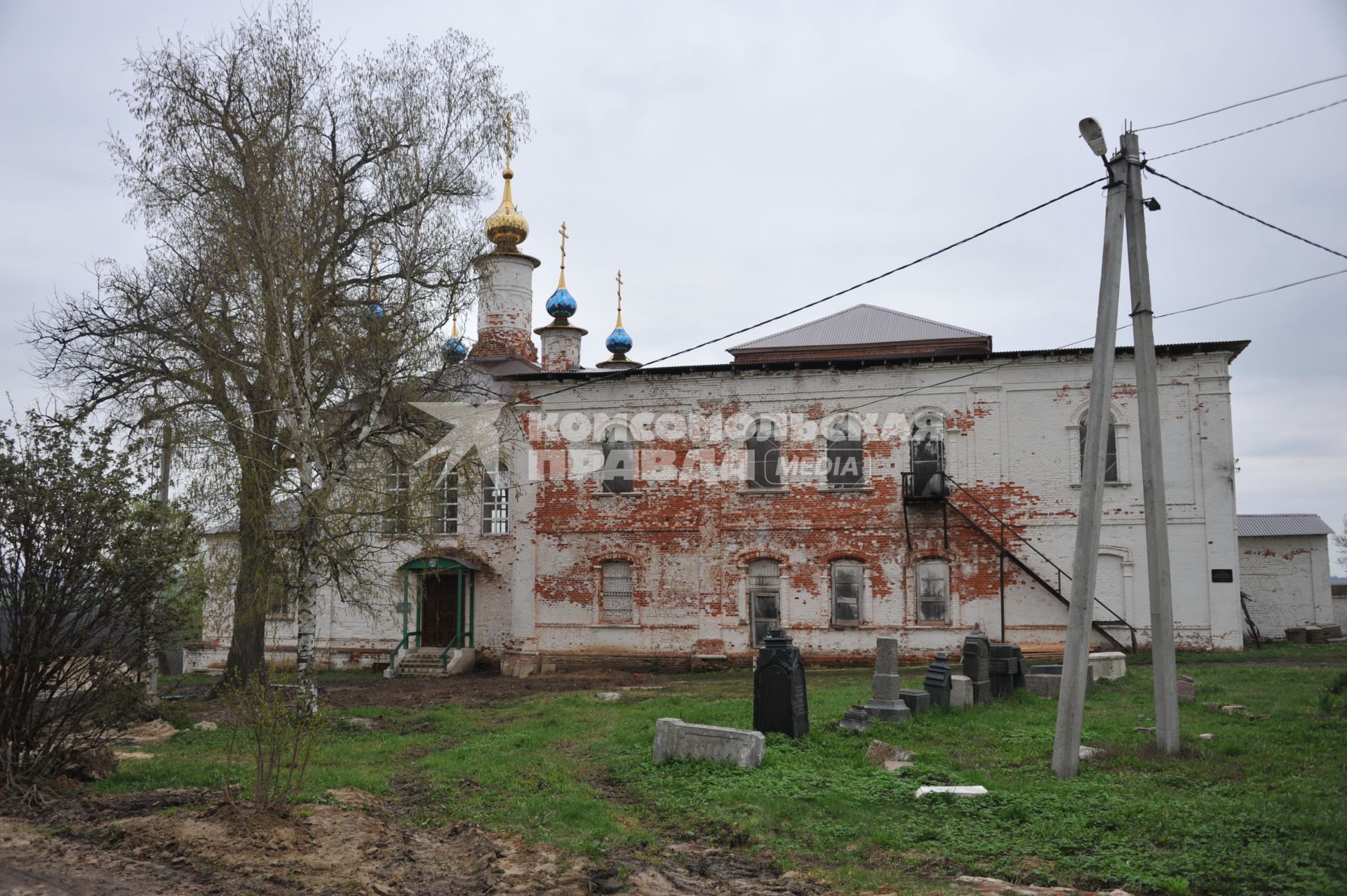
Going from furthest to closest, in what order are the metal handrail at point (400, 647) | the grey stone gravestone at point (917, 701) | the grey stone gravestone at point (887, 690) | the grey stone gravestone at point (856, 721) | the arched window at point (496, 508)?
the arched window at point (496, 508) → the metal handrail at point (400, 647) → the grey stone gravestone at point (917, 701) → the grey stone gravestone at point (887, 690) → the grey stone gravestone at point (856, 721)

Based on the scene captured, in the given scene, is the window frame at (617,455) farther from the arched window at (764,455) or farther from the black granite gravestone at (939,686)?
the black granite gravestone at (939,686)

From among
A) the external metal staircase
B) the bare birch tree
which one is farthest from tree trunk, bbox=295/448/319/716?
the external metal staircase

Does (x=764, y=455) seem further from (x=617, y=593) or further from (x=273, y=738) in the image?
(x=273, y=738)

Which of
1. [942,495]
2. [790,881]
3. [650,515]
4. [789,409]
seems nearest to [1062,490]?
[942,495]

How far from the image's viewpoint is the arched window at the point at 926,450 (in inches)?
851

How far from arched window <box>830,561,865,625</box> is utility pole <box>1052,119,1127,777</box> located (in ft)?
42.8

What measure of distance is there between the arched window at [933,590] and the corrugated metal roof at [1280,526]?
445 inches

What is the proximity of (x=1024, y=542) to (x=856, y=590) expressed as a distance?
368 centimetres

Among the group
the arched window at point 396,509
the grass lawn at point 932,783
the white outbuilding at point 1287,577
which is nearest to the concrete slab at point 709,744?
the grass lawn at point 932,783

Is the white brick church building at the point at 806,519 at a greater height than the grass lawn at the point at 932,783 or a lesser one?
greater

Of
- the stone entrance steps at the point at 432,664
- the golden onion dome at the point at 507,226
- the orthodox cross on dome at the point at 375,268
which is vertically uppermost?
the golden onion dome at the point at 507,226

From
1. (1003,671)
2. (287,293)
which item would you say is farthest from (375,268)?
(1003,671)

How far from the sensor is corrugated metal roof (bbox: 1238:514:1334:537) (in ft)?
88.9

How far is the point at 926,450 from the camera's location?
71.5ft
